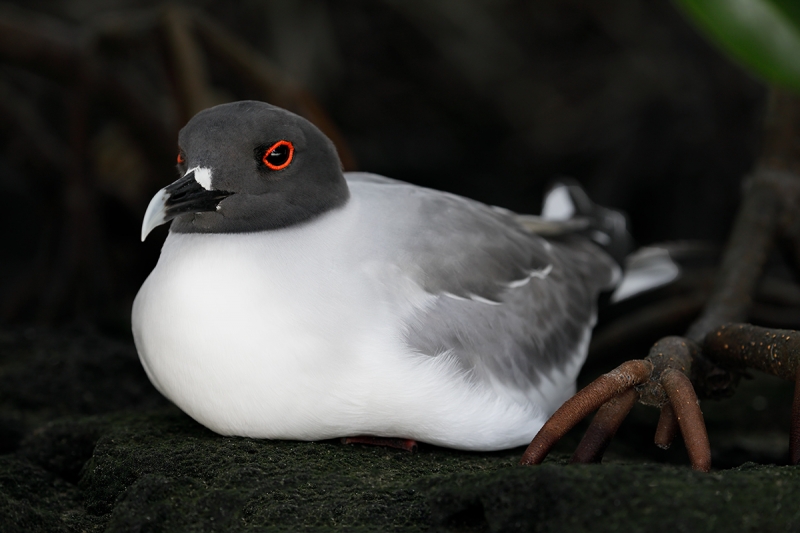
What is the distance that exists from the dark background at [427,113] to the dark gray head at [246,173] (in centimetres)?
213

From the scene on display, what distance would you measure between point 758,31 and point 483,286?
908mm

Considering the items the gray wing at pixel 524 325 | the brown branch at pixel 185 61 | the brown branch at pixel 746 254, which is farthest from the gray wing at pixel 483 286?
the brown branch at pixel 185 61

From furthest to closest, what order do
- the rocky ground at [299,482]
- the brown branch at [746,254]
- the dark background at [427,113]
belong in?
the dark background at [427,113], the brown branch at [746,254], the rocky ground at [299,482]

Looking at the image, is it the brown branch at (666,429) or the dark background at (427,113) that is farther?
the dark background at (427,113)

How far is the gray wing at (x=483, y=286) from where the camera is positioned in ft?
7.18

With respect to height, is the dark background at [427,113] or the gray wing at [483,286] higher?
the dark background at [427,113]

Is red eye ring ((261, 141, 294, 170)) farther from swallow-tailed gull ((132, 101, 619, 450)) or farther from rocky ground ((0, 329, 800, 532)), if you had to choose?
rocky ground ((0, 329, 800, 532))

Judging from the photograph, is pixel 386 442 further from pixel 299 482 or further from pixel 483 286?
pixel 483 286

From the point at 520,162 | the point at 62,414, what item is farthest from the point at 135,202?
the point at 520,162

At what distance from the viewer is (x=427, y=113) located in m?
6.74

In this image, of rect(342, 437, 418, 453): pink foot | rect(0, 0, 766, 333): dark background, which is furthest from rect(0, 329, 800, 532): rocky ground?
rect(0, 0, 766, 333): dark background

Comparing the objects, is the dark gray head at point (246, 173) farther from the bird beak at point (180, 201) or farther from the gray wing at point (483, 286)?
the gray wing at point (483, 286)

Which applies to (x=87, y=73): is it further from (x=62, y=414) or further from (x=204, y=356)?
(x=204, y=356)

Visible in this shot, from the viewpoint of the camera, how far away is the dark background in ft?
14.5
